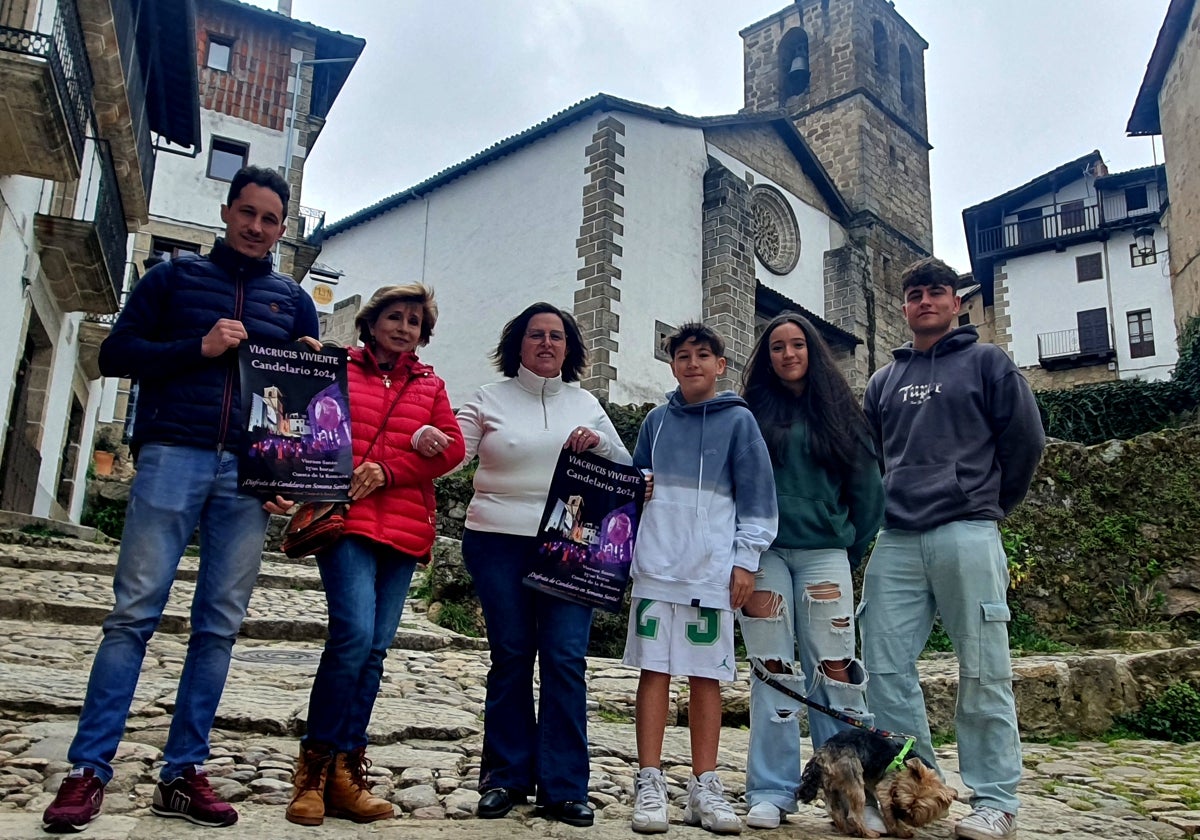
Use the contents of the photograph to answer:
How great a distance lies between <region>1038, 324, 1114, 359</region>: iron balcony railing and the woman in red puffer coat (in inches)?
1154

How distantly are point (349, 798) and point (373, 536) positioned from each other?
76 cm

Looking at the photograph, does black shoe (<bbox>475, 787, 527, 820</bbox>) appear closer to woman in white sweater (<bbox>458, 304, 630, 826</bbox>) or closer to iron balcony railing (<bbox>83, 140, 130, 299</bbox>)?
woman in white sweater (<bbox>458, 304, 630, 826</bbox>)

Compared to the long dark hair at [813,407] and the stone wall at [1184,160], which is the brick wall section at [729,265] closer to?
the stone wall at [1184,160]

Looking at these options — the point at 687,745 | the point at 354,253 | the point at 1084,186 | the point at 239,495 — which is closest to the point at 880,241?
the point at 1084,186

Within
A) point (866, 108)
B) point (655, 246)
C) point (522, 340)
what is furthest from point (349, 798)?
point (866, 108)

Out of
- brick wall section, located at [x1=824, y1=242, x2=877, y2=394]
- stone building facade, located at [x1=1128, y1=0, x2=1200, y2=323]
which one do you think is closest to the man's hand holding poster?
stone building facade, located at [x1=1128, y1=0, x2=1200, y2=323]

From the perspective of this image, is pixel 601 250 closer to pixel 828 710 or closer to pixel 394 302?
pixel 394 302

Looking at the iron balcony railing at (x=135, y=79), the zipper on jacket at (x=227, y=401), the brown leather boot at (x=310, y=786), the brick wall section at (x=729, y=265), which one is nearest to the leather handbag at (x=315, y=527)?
the zipper on jacket at (x=227, y=401)

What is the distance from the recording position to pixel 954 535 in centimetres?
332

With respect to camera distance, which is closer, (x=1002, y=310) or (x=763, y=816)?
(x=763, y=816)

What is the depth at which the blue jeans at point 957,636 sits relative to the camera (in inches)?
125

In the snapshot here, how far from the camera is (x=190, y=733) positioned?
8.63 ft

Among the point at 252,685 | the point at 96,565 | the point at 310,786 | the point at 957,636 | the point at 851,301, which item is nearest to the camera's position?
the point at 310,786

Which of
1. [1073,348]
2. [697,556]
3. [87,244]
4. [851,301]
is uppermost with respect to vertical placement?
[1073,348]
